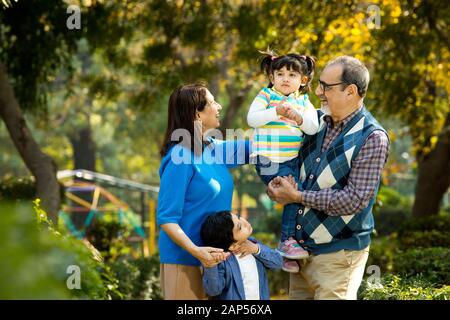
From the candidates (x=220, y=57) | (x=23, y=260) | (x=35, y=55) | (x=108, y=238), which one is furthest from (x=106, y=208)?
(x=23, y=260)

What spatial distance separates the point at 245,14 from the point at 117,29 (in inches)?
75.3

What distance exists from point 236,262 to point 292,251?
12.9 inches

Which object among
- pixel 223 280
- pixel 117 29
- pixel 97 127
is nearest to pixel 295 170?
pixel 223 280

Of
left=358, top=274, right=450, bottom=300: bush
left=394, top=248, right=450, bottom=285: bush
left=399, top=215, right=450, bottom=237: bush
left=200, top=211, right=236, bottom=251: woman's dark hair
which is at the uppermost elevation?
left=200, top=211, right=236, bottom=251: woman's dark hair

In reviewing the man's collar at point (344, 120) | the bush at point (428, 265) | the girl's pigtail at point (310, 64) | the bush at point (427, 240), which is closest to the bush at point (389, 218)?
the bush at point (427, 240)

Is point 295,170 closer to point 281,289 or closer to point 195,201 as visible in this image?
point 195,201

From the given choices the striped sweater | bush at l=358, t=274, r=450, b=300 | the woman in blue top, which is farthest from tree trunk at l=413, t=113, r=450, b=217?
the woman in blue top

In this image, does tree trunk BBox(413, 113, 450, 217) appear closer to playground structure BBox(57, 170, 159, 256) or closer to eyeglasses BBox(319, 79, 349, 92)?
playground structure BBox(57, 170, 159, 256)

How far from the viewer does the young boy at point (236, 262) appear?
4.14 metres

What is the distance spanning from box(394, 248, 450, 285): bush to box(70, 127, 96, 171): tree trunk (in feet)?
67.2

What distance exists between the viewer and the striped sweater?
4367mm

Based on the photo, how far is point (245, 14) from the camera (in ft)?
36.1

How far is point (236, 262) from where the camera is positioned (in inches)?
166

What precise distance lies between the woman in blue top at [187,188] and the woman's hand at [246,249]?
23cm
